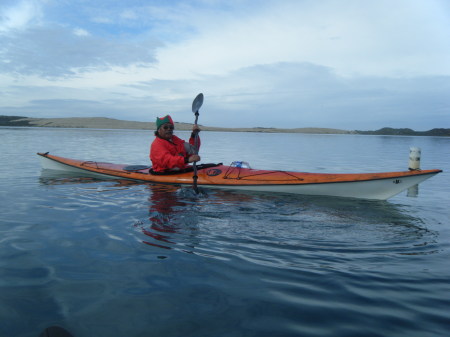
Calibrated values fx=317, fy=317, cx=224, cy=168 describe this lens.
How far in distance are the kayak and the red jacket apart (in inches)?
11.1

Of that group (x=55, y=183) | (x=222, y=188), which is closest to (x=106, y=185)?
(x=55, y=183)

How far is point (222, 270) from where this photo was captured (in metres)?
3.45

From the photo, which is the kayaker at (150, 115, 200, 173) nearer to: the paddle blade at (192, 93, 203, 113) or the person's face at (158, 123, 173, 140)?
the person's face at (158, 123, 173, 140)

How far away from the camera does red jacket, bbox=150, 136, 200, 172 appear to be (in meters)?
8.35

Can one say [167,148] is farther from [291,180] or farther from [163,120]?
[291,180]

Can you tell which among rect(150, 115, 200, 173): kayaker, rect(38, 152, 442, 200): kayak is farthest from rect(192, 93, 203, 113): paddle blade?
rect(38, 152, 442, 200): kayak

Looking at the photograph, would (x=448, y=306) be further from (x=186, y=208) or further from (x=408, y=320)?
(x=186, y=208)

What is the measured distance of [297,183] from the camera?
745cm

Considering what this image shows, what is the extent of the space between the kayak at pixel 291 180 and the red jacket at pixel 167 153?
11.1 inches

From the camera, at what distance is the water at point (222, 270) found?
2527mm

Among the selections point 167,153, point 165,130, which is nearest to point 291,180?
point 167,153

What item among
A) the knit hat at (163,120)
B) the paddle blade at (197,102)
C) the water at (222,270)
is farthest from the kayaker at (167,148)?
the water at (222,270)

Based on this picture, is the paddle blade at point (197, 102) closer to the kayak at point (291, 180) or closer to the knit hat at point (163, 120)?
the knit hat at point (163, 120)

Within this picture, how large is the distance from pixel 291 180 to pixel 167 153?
10.9 ft
